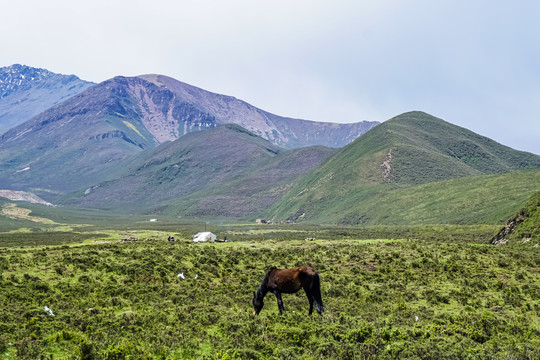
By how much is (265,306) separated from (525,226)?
5105 cm

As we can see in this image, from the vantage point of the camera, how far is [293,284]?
23656mm

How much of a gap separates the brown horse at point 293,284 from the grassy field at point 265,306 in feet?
2.99

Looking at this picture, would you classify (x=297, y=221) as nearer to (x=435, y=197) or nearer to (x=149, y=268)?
(x=435, y=197)

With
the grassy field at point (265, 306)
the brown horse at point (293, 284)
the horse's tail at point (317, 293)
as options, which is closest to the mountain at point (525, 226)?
the grassy field at point (265, 306)

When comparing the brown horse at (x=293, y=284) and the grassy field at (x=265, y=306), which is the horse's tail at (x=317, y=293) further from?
the grassy field at (x=265, y=306)

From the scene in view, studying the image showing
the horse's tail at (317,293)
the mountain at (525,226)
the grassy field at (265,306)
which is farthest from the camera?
the mountain at (525,226)

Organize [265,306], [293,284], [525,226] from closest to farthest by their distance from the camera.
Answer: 1. [293,284]
2. [265,306]
3. [525,226]

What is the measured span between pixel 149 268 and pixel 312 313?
57.8 ft

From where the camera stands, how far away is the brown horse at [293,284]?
2342cm

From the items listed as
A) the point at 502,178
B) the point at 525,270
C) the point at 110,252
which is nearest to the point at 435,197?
the point at 502,178

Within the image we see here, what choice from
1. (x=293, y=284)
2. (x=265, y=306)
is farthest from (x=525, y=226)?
(x=293, y=284)

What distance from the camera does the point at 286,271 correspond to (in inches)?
946

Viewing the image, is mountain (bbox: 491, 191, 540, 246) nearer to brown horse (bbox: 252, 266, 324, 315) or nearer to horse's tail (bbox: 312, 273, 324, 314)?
horse's tail (bbox: 312, 273, 324, 314)

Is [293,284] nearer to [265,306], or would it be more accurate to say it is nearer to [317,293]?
[317,293]
